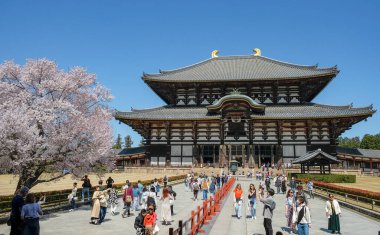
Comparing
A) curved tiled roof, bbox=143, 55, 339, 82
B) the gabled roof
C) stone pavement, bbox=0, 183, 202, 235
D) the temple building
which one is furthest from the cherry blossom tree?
curved tiled roof, bbox=143, 55, 339, 82

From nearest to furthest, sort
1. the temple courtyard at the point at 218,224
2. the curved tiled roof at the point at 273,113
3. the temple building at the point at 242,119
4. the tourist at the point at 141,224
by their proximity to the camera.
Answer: the tourist at the point at 141,224, the temple courtyard at the point at 218,224, the curved tiled roof at the point at 273,113, the temple building at the point at 242,119

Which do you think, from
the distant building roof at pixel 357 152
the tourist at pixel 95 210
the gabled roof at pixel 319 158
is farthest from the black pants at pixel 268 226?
the distant building roof at pixel 357 152

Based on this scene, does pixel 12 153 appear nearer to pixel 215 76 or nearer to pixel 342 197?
pixel 342 197

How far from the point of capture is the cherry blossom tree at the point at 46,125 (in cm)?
1581

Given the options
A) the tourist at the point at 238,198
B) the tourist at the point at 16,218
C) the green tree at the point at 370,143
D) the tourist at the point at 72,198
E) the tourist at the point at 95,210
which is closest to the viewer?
the tourist at the point at 16,218

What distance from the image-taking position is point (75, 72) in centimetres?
2014

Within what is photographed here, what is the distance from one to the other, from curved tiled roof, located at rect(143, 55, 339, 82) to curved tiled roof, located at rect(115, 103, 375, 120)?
16.0 ft

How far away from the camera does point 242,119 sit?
49.8 m

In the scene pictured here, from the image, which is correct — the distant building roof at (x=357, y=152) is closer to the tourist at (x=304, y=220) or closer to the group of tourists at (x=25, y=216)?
the tourist at (x=304, y=220)

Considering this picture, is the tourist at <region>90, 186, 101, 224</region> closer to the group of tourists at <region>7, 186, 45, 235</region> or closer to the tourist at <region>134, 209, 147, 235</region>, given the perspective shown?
the group of tourists at <region>7, 186, 45, 235</region>

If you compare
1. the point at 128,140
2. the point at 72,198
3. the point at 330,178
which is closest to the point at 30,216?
the point at 72,198

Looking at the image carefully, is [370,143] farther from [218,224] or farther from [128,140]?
[218,224]

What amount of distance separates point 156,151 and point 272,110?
19.4m

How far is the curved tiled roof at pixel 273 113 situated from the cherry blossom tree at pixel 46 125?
29734 mm
